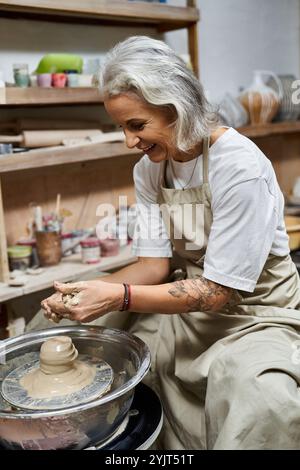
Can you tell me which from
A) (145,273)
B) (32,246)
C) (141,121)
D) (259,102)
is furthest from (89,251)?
(259,102)

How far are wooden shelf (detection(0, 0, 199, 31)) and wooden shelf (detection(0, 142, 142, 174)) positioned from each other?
51 cm

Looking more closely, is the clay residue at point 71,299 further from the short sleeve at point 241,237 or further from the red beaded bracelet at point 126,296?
the short sleeve at point 241,237

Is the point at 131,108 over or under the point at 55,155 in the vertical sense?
over

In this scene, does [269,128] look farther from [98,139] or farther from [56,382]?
[56,382]

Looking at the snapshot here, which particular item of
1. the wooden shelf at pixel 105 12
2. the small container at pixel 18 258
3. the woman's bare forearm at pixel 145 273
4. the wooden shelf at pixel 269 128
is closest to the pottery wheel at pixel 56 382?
the woman's bare forearm at pixel 145 273

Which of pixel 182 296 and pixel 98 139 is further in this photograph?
pixel 98 139

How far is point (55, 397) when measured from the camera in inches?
49.1

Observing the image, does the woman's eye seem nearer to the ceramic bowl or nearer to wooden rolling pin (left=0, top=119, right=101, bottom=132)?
the ceramic bowl

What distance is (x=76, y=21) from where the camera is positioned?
233cm

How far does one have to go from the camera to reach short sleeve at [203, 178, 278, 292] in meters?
1.34

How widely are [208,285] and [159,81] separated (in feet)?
1.74

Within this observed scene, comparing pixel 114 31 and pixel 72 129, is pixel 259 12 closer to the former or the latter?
pixel 114 31

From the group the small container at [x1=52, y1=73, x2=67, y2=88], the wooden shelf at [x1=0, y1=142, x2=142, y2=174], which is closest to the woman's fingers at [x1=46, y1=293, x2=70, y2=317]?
the wooden shelf at [x1=0, y1=142, x2=142, y2=174]

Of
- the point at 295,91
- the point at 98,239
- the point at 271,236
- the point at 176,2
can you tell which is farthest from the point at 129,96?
→ the point at 295,91
